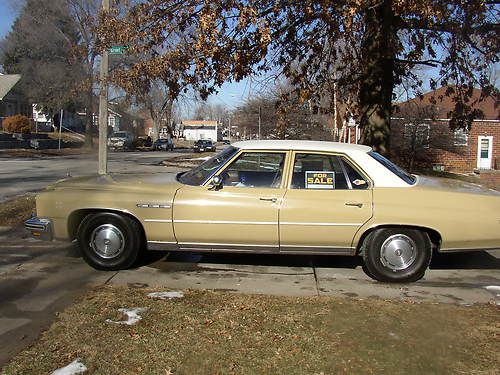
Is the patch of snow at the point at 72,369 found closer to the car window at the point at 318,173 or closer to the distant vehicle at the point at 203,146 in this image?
the car window at the point at 318,173

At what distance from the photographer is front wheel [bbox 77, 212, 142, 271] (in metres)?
5.62

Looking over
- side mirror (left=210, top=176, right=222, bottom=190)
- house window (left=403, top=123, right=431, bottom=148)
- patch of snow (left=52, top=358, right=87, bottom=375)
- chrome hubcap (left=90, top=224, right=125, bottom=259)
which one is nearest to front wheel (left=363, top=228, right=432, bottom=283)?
side mirror (left=210, top=176, right=222, bottom=190)

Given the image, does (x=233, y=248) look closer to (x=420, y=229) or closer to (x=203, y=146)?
(x=420, y=229)

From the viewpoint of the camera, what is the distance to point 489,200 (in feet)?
17.8

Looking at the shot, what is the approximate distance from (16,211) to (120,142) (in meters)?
38.5

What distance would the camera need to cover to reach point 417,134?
21.8 meters

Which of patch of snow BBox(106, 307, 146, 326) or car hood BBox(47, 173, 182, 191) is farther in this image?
car hood BBox(47, 173, 182, 191)

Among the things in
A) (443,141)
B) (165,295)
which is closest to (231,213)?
(165,295)

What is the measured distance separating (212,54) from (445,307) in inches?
189

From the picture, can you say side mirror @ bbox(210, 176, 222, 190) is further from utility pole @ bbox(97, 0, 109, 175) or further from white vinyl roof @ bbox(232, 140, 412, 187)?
utility pole @ bbox(97, 0, 109, 175)

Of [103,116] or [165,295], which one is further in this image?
[103,116]

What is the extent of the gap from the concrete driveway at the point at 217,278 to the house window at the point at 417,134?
1557 cm

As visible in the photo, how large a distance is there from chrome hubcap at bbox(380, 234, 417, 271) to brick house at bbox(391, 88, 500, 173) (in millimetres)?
16366

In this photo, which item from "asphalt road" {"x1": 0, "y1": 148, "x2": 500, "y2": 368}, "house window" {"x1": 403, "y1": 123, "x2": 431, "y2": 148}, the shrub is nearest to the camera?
"asphalt road" {"x1": 0, "y1": 148, "x2": 500, "y2": 368}
